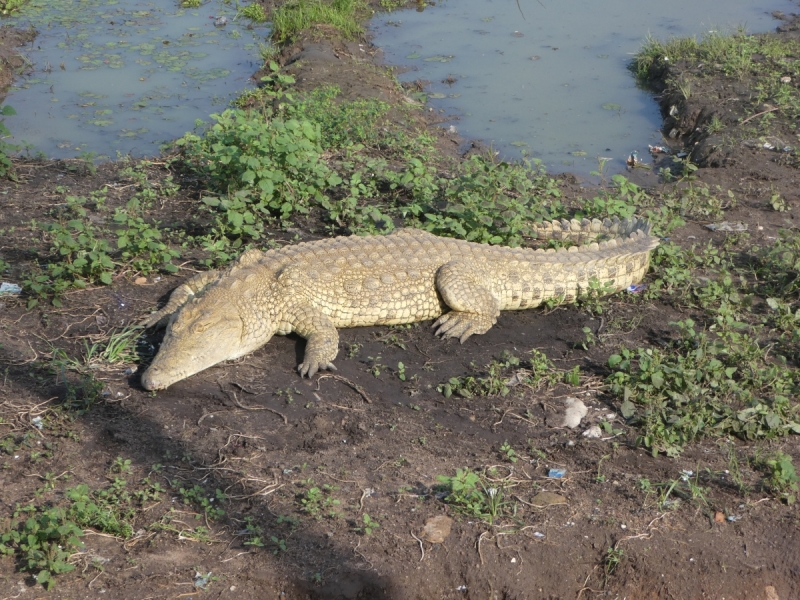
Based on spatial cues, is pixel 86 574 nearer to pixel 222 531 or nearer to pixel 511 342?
pixel 222 531

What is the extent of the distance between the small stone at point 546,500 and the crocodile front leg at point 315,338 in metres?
1.64

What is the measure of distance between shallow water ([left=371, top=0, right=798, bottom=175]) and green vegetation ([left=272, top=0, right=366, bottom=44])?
554 millimetres

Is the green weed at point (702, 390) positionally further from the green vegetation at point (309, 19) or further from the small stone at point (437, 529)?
the green vegetation at point (309, 19)

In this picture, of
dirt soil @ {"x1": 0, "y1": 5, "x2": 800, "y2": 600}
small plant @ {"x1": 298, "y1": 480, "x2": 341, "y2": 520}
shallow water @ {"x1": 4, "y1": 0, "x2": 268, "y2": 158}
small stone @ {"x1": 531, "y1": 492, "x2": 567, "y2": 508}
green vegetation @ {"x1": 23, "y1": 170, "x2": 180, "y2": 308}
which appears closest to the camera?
dirt soil @ {"x1": 0, "y1": 5, "x2": 800, "y2": 600}

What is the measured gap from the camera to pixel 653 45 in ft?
40.2

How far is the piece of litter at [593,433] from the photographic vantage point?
490 cm

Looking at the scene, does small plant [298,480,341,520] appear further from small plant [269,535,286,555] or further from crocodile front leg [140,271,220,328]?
crocodile front leg [140,271,220,328]

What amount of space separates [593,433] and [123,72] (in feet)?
31.1

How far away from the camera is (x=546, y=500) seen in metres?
4.39

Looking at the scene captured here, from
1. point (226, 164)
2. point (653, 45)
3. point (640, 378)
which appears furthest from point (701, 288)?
point (653, 45)

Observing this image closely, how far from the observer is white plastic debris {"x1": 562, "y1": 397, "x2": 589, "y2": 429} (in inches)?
197

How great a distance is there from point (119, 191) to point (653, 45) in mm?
8314

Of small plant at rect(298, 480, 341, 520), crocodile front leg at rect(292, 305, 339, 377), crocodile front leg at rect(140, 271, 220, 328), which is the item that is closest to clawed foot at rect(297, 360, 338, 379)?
crocodile front leg at rect(292, 305, 339, 377)

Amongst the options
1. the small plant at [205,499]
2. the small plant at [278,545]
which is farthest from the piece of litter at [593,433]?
the small plant at [205,499]
